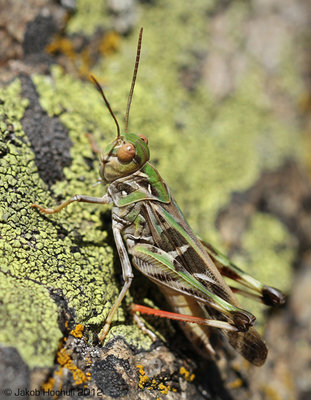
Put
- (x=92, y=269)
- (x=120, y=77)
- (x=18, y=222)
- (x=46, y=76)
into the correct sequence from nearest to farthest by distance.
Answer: (x=18, y=222), (x=92, y=269), (x=46, y=76), (x=120, y=77)

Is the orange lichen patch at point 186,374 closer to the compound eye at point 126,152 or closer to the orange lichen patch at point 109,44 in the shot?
the compound eye at point 126,152

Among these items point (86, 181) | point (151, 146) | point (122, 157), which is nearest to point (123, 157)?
point (122, 157)

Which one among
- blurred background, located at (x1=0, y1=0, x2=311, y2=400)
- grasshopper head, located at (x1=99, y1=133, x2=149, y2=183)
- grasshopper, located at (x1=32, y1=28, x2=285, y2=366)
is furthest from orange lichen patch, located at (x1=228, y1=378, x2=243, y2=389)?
grasshopper head, located at (x1=99, y1=133, x2=149, y2=183)

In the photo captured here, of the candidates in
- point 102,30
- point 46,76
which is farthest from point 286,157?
point 46,76

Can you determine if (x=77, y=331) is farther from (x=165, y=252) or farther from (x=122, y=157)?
(x=122, y=157)

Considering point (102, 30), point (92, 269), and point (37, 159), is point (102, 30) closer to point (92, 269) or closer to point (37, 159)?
point (37, 159)

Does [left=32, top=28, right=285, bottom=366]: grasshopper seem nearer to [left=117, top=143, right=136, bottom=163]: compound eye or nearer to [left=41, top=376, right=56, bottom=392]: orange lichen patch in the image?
[left=117, top=143, right=136, bottom=163]: compound eye
